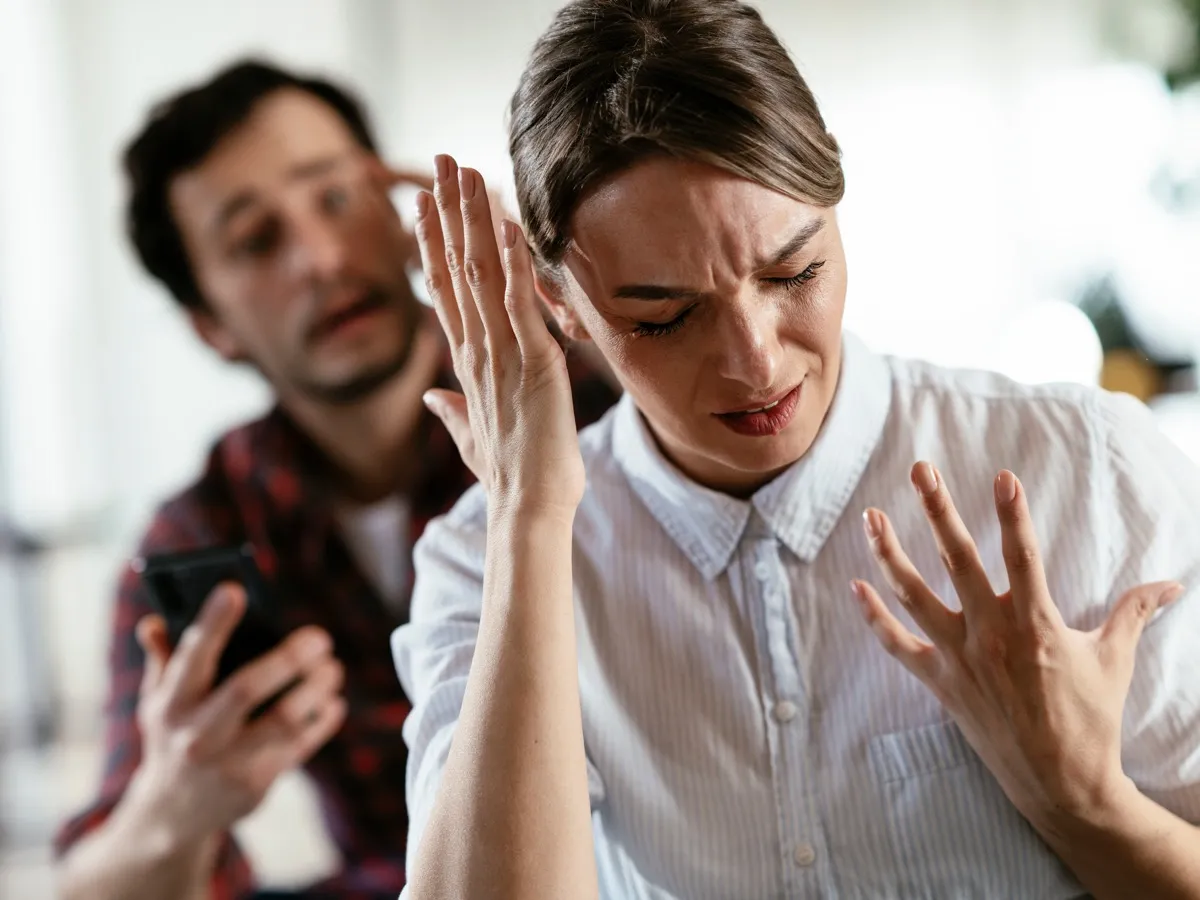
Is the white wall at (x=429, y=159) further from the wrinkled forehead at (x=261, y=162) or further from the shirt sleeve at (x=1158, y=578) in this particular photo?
the shirt sleeve at (x=1158, y=578)

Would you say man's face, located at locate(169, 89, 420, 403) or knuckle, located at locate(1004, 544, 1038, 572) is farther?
man's face, located at locate(169, 89, 420, 403)

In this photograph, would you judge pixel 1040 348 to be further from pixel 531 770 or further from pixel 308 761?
pixel 531 770

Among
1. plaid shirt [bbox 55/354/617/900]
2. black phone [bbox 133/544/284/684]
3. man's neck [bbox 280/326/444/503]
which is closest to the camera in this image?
black phone [bbox 133/544/284/684]

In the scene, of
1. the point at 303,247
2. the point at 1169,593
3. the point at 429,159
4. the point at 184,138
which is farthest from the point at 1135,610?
the point at 429,159

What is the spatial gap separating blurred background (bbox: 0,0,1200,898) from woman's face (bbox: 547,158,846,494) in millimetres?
1973

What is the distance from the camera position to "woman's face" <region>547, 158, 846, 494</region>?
776mm

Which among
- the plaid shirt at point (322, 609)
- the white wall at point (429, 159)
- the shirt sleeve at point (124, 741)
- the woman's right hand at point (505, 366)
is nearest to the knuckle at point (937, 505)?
the woman's right hand at point (505, 366)

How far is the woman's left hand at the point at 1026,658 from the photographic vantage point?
0.74 m

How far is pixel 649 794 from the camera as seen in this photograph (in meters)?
0.90

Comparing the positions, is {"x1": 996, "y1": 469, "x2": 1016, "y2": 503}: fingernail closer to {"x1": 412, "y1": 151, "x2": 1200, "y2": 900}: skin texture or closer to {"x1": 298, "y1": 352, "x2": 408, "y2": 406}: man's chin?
{"x1": 412, "y1": 151, "x2": 1200, "y2": 900}: skin texture

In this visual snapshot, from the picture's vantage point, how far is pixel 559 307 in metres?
0.91

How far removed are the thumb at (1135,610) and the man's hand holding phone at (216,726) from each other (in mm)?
875

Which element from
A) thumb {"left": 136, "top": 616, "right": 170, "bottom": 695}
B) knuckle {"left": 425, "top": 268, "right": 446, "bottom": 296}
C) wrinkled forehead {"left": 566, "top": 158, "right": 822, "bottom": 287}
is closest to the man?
thumb {"left": 136, "top": 616, "right": 170, "bottom": 695}

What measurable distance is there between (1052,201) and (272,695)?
2.28 m
